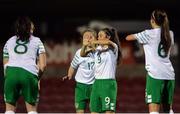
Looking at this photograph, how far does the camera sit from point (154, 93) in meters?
8.83

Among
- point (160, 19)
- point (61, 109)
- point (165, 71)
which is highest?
point (160, 19)

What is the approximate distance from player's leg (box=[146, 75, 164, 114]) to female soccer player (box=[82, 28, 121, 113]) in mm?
782

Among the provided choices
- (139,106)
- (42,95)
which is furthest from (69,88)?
(139,106)

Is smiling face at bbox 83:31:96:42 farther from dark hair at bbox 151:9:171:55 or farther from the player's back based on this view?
dark hair at bbox 151:9:171:55

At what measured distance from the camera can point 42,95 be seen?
53.5 feet

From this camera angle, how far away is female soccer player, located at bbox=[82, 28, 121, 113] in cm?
948

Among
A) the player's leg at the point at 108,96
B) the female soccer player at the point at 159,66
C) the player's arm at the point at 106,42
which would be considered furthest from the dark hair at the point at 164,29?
the player's leg at the point at 108,96

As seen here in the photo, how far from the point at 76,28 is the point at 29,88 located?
8131 millimetres

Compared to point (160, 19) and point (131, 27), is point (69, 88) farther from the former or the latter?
point (160, 19)

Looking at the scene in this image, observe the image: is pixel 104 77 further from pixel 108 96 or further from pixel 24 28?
pixel 24 28

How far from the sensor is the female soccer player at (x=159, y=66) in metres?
8.87

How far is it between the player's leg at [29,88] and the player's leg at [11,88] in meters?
0.10

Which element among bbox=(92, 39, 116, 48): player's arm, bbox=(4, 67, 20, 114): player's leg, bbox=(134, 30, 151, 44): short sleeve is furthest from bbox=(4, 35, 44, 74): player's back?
bbox=(134, 30, 151, 44): short sleeve

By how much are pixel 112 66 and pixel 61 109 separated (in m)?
6.47
